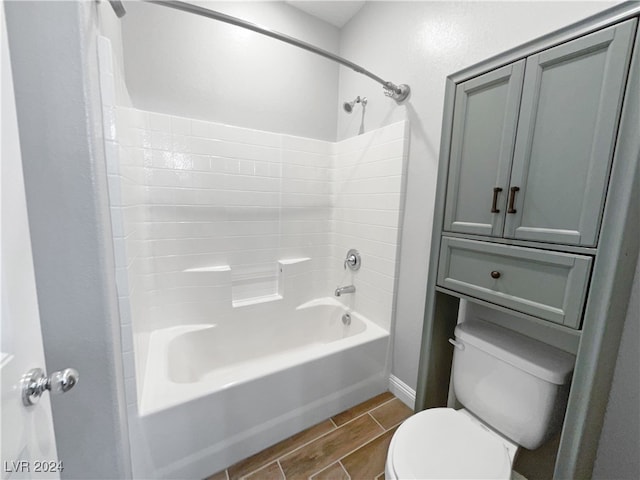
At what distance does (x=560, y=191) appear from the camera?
78 centimetres

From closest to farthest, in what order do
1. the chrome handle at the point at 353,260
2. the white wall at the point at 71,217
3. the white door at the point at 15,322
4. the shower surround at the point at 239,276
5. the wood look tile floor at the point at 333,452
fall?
the white door at the point at 15,322, the white wall at the point at 71,217, the shower surround at the point at 239,276, the wood look tile floor at the point at 333,452, the chrome handle at the point at 353,260

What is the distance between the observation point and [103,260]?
0.78 metres

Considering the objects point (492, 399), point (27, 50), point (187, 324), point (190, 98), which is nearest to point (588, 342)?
point (492, 399)

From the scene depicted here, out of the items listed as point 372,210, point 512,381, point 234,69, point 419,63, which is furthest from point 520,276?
point 234,69

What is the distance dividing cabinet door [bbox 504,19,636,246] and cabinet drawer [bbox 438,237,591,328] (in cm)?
7

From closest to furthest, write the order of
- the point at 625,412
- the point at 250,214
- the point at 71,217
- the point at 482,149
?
the point at 71,217, the point at 625,412, the point at 482,149, the point at 250,214

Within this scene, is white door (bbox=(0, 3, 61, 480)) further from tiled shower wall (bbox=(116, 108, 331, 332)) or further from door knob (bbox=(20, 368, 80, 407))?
tiled shower wall (bbox=(116, 108, 331, 332))

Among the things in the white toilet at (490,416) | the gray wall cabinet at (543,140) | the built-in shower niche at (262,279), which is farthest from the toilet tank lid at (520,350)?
the built-in shower niche at (262,279)

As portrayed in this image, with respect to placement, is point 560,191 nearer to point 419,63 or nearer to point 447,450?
point 447,450

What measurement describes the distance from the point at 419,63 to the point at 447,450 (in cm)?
187

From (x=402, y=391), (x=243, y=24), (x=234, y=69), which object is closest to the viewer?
(x=243, y=24)

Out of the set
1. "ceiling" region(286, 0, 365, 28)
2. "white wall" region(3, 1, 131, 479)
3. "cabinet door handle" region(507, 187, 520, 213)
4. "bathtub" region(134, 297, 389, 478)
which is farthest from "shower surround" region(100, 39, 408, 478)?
"ceiling" region(286, 0, 365, 28)

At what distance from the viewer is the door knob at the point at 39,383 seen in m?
0.50

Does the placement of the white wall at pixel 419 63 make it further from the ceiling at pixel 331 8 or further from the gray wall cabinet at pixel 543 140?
the gray wall cabinet at pixel 543 140
